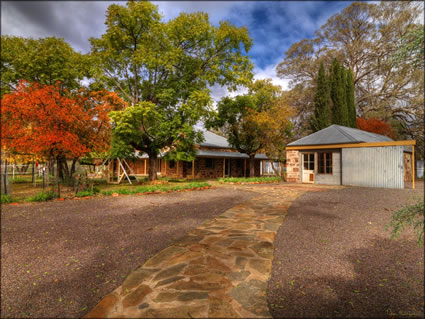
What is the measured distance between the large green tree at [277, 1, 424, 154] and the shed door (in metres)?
12.5

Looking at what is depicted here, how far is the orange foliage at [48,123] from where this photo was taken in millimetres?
8289

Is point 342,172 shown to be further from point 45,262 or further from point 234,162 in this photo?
point 45,262

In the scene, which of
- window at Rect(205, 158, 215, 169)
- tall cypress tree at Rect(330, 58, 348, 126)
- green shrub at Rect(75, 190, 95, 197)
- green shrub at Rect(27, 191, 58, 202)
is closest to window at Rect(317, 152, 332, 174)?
tall cypress tree at Rect(330, 58, 348, 126)

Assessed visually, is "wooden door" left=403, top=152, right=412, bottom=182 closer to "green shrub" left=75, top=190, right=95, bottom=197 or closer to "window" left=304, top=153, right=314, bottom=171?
"window" left=304, top=153, right=314, bottom=171

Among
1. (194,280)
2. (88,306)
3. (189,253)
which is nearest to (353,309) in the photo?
(194,280)

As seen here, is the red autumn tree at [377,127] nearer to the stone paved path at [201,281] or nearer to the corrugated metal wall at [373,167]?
the corrugated metal wall at [373,167]

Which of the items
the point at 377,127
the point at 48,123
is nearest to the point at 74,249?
the point at 48,123

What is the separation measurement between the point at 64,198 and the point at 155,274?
25.4ft

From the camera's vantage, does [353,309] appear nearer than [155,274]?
Yes

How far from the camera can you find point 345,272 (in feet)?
9.77

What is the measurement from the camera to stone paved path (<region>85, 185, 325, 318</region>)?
2.24 meters

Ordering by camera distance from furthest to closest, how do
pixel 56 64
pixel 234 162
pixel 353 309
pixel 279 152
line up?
pixel 234 162 < pixel 279 152 < pixel 56 64 < pixel 353 309

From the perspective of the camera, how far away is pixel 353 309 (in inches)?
88.7

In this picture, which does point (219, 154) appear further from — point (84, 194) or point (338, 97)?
point (84, 194)
